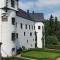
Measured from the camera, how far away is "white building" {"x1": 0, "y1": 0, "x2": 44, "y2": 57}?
48.6 m

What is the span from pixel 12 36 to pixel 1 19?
Result: 4.70 metres

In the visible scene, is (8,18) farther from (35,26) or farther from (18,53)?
(35,26)

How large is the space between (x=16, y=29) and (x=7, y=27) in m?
6.75

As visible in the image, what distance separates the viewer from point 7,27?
4881 cm

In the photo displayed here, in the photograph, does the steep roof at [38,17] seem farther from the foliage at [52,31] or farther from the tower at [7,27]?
the tower at [7,27]

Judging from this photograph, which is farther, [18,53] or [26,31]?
[26,31]

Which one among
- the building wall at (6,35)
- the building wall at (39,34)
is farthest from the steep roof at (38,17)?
the building wall at (6,35)

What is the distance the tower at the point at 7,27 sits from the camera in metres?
48.2


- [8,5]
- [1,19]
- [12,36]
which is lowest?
[12,36]

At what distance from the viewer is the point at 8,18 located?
48969mm

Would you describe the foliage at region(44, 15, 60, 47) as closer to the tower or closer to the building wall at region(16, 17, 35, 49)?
the building wall at region(16, 17, 35, 49)

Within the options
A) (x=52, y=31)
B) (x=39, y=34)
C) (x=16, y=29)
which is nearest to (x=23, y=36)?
(x=16, y=29)

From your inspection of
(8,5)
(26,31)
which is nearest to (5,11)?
(8,5)

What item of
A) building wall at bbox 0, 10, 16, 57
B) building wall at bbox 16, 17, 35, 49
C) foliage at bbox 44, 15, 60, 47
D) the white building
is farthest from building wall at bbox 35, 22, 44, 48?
building wall at bbox 0, 10, 16, 57
